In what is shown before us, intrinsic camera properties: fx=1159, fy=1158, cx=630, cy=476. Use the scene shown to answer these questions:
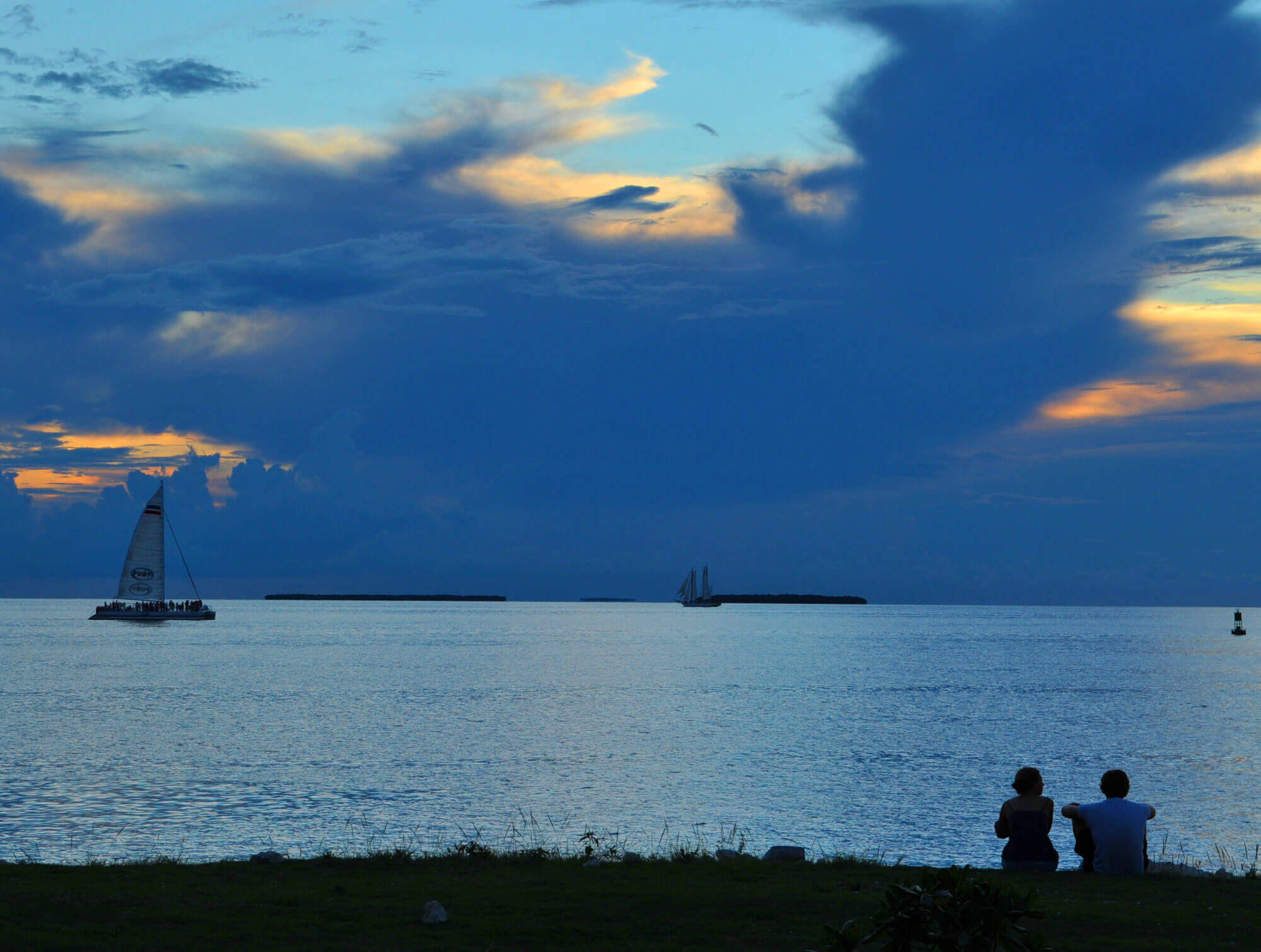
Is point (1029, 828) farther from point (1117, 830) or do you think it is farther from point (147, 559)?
point (147, 559)

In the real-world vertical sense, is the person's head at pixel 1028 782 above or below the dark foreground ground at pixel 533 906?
above

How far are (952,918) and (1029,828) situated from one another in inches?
423

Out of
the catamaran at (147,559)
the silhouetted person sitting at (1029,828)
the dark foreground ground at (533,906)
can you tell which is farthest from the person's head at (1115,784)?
the catamaran at (147,559)

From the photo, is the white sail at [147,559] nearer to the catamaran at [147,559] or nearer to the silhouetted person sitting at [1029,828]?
the catamaran at [147,559]

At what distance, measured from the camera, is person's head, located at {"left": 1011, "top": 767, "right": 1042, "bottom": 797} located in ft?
66.5

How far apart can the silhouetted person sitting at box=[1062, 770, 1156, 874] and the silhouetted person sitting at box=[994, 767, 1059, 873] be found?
50cm

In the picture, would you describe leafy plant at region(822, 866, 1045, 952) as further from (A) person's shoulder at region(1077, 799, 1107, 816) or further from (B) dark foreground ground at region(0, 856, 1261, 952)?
(A) person's shoulder at region(1077, 799, 1107, 816)

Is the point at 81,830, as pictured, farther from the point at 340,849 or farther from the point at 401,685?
the point at 401,685

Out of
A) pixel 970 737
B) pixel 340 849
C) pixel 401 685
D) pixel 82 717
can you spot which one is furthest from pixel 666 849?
pixel 401 685

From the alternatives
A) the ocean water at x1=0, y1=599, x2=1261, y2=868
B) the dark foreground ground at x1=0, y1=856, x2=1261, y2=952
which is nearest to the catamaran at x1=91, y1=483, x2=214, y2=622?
the ocean water at x1=0, y1=599, x2=1261, y2=868

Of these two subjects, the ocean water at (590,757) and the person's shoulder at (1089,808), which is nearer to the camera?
the person's shoulder at (1089,808)

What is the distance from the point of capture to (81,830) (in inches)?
1264

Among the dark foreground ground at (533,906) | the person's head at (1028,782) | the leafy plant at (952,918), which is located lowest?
the dark foreground ground at (533,906)

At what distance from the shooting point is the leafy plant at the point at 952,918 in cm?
1073
